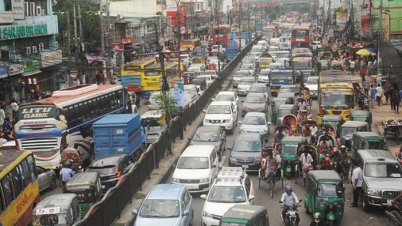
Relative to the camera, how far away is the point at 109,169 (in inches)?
898

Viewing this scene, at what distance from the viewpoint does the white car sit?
74.0 feet

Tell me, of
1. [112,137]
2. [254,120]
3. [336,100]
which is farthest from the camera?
[336,100]

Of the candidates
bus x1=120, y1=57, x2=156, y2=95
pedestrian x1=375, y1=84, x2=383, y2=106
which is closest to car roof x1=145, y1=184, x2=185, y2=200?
pedestrian x1=375, y1=84, x2=383, y2=106

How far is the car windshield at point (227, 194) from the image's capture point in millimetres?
18500

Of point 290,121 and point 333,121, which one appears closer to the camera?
point 333,121

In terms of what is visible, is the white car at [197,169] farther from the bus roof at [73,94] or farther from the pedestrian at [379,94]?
the pedestrian at [379,94]

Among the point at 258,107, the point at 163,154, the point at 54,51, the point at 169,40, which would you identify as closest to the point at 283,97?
the point at 258,107

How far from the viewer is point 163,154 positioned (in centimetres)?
2873

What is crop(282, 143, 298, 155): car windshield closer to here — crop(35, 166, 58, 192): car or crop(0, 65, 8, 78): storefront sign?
crop(35, 166, 58, 192): car

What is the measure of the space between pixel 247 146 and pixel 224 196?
7596 millimetres

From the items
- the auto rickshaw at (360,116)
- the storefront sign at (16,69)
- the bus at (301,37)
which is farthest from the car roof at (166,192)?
the bus at (301,37)

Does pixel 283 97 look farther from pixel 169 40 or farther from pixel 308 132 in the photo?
pixel 169 40

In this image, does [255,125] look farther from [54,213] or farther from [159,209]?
[54,213]

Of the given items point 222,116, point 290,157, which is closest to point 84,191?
point 290,157
